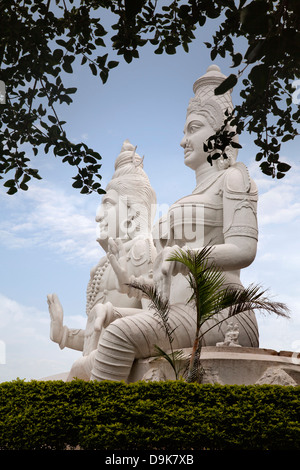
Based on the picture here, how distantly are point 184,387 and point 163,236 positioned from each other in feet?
8.46

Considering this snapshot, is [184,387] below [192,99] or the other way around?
below

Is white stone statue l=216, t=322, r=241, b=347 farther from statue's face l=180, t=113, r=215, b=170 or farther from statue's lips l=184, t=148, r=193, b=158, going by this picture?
statue's lips l=184, t=148, r=193, b=158

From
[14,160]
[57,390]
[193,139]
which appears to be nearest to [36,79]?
[14,160]

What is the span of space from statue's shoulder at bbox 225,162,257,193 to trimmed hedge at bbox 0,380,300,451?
Answer: 8.37 feet

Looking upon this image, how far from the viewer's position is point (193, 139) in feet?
24.0

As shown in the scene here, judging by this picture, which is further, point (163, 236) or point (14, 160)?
point (163, 236)

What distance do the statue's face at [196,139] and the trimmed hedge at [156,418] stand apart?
348 centimetres

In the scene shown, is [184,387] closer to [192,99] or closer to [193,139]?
[193,139]

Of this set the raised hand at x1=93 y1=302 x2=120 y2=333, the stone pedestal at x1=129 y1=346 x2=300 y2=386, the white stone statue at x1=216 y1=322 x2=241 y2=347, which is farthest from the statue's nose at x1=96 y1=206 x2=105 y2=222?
the stone pedestal at x1=129 y1=346 x2=300 y2=386

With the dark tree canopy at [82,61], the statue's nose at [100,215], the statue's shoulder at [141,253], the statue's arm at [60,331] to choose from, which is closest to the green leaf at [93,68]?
the dark tree canopy at [82,61]

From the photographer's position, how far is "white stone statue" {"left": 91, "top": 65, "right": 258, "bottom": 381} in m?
5.60

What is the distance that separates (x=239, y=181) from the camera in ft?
21.5

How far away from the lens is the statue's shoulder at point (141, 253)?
326 inches

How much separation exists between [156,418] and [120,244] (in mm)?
3353
